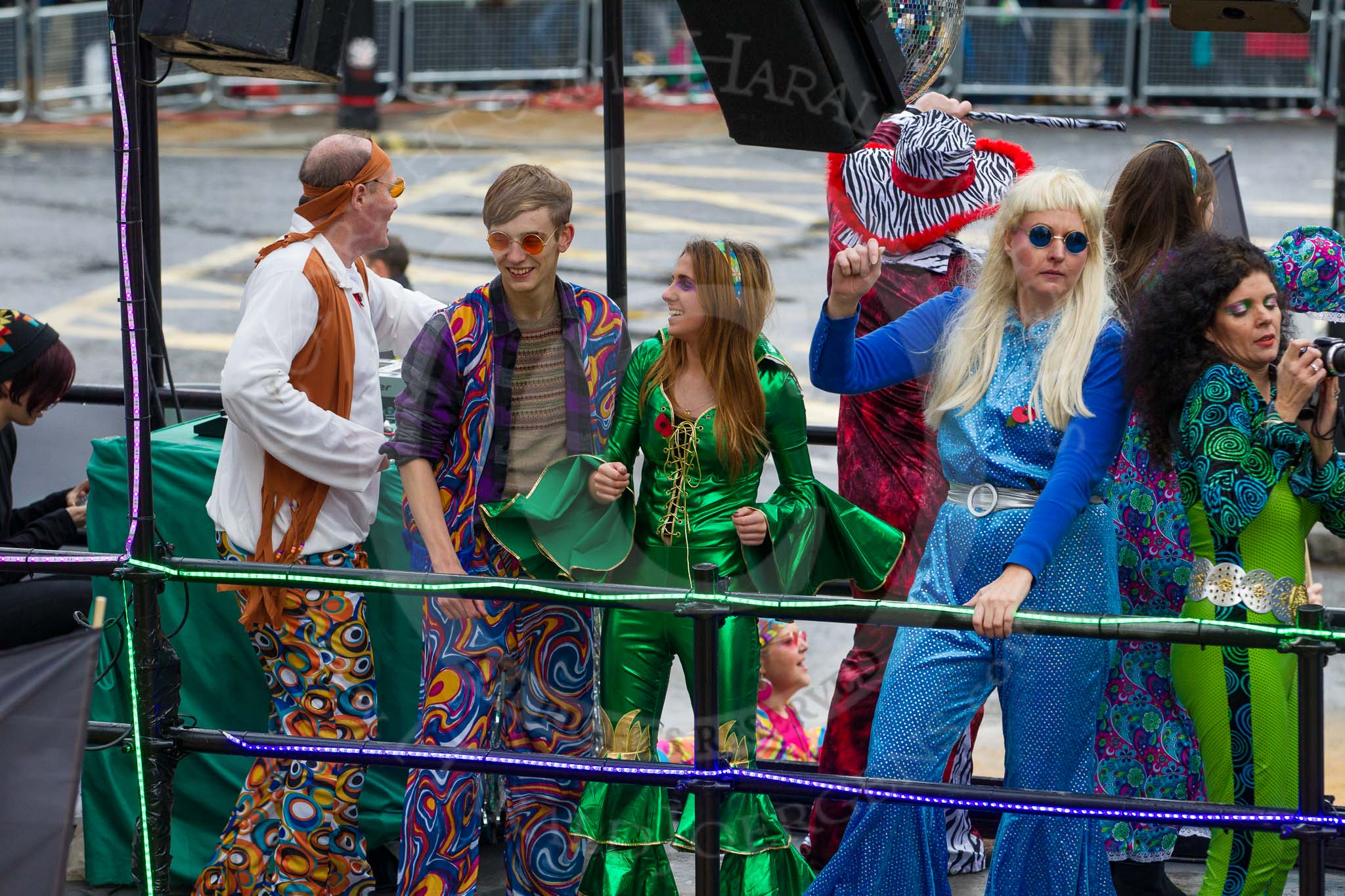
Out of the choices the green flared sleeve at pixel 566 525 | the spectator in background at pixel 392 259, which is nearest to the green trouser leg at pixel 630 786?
the green flared sleeve at pixel 566 525

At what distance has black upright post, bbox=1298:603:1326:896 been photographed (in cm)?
321

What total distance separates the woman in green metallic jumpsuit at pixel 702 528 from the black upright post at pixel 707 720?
1.46ft

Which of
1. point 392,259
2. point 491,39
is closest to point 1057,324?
point 392,259

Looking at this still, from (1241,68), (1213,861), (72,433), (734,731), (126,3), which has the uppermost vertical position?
(1241,68)

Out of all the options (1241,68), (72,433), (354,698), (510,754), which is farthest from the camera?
(1241,68)

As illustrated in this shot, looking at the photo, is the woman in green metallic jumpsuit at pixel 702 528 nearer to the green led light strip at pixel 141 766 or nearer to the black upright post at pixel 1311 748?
the green led light strip at pixel 141 766

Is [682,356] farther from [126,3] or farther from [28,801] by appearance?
[28,801]

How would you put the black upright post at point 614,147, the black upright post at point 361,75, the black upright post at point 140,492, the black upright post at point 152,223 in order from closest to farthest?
the black upright post at point 140,492 < the black upright post at point 614,147 < the black upright post at point 152,223 < the black upright post at point 361,75

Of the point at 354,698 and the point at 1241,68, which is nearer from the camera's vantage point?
the point at 354,698

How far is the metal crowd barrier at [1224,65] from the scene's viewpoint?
1758cm

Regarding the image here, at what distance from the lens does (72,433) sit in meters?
5.80

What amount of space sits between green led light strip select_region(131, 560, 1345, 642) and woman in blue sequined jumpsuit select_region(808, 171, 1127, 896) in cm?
22

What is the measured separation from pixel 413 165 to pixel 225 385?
49.4 feet

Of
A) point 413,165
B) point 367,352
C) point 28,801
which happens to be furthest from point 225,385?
point 413,165
